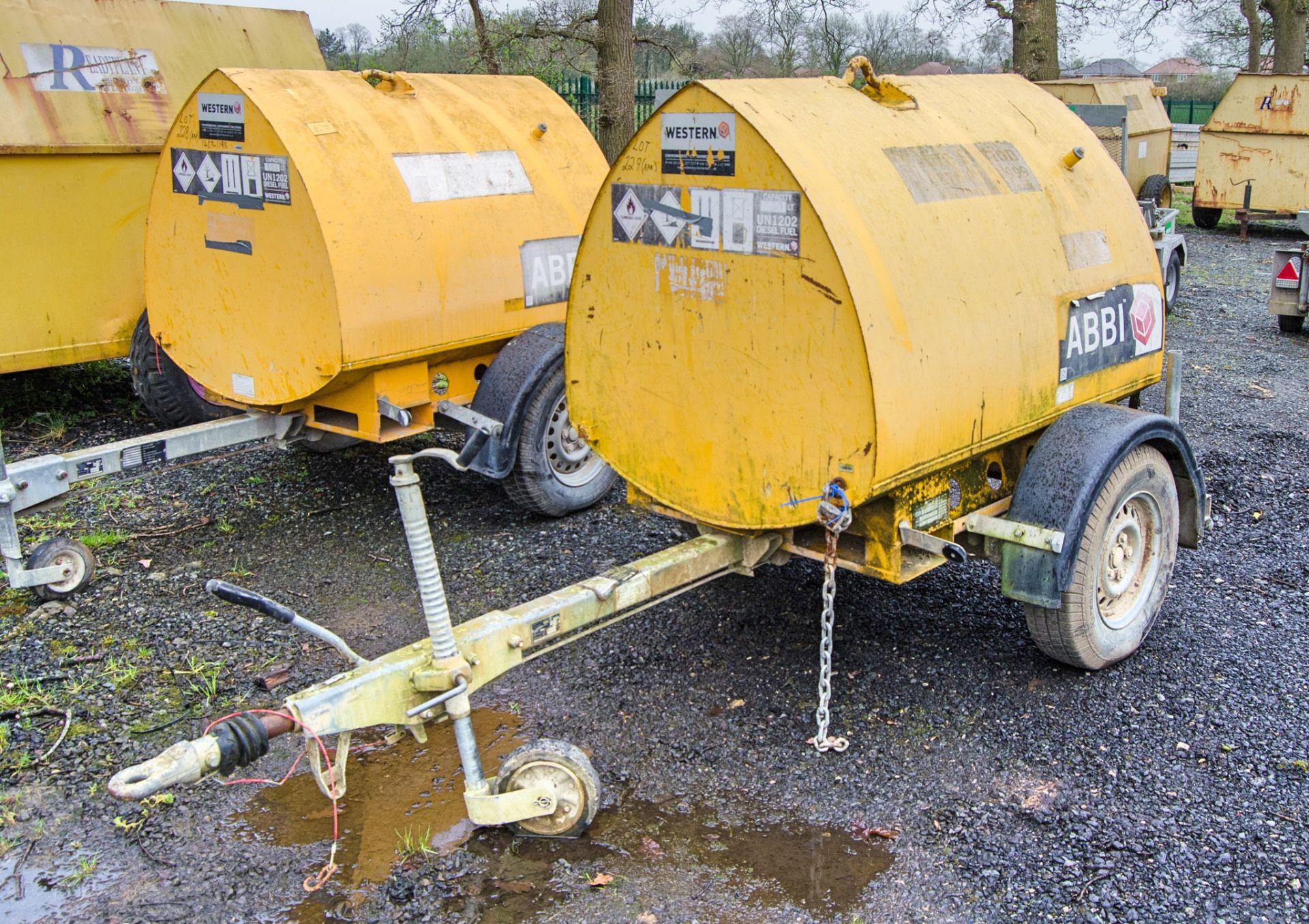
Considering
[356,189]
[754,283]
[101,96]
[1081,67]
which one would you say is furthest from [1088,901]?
[1081,67]

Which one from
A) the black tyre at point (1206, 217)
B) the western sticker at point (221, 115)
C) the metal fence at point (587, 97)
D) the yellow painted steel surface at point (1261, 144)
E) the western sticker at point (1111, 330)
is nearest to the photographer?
the western sticker at point (1111, 330)

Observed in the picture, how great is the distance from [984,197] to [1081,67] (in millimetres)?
49447

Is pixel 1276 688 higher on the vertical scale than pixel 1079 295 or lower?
lower

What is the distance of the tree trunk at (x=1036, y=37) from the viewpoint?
1595 cm

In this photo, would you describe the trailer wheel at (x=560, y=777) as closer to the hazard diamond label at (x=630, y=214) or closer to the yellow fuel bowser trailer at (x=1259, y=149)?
the hazard diamond label at (x=630, y=214)

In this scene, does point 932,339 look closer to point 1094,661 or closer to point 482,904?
point 1094,661

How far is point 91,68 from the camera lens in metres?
7.88

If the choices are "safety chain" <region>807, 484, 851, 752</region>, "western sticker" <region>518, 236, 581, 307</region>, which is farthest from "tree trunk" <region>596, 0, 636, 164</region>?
"safety chain" <region>807, 484, 851, 752</region>

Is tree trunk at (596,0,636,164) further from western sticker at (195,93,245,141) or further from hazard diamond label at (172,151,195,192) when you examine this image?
western sticker at (195,93,245,141)

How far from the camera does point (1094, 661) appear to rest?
15.8ft

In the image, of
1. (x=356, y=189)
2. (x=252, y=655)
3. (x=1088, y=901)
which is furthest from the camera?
(x=356, y=189)

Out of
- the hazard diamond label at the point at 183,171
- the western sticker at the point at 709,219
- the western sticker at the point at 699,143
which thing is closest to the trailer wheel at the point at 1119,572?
the western sticker at the point at 709,219

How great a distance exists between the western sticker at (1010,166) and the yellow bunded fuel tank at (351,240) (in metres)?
2.79

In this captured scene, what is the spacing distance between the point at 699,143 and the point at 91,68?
18.3 feet
